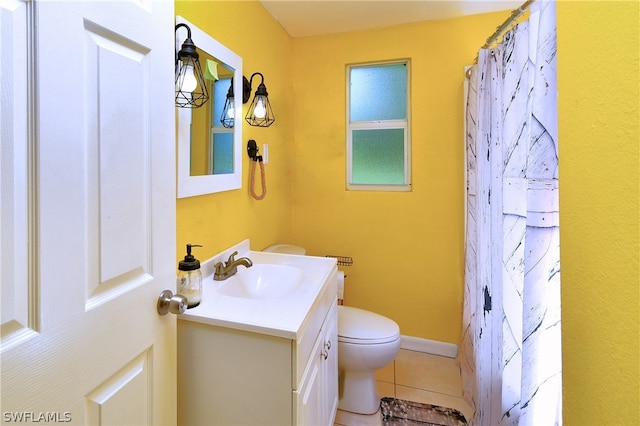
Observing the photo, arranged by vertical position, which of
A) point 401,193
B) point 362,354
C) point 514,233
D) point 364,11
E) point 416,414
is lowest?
point 416,414

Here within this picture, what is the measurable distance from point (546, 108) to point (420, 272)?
1.49 m

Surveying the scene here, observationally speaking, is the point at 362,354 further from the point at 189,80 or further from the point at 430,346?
the point at 189,80

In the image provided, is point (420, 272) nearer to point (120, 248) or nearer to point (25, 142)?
point (120, 248)

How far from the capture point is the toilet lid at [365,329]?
5.24ft

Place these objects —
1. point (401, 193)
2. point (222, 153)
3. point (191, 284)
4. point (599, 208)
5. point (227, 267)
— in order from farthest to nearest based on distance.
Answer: point (401, 193), point (222, 153), point (227, 267), point (191, 284), point (599, 208)

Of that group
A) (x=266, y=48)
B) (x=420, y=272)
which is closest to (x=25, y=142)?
(x=266, y=48)

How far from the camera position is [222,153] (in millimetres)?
1463

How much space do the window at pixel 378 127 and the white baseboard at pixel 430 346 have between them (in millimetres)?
1088

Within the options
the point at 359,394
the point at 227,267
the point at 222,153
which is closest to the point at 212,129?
the point at 222,153

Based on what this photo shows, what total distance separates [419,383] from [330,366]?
0.86 m

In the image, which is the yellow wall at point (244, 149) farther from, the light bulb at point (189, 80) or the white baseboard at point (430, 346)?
the white baseboard at point (430, 346)

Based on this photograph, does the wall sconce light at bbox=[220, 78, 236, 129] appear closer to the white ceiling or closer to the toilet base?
the white ceiling

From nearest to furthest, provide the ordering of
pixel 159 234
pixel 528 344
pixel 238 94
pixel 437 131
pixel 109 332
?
1. pixel 109 332
2. pixel 159 234
3. pixel 528 344
4. pixel 238 94
5. pixel 437 131

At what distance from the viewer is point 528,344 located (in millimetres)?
1006
